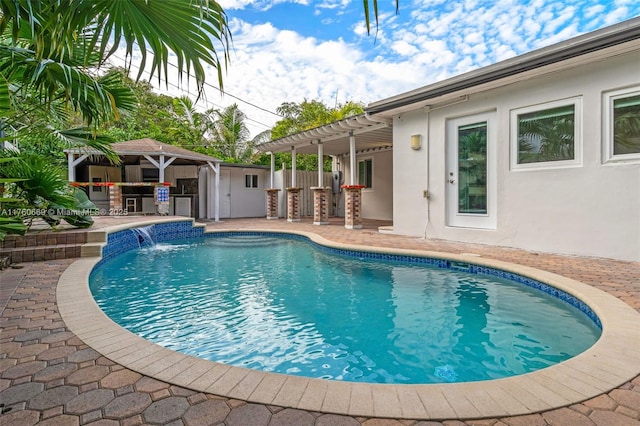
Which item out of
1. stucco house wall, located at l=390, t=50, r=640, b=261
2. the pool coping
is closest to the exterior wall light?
stucco house wall, located at l=390, t=50, r=640, b=261

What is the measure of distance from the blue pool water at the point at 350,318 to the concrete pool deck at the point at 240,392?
0.65 meters

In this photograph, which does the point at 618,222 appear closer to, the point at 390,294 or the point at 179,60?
the point at 390,294

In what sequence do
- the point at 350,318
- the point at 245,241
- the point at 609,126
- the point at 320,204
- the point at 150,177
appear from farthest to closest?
the point at 150,177, the point at 320,204, the point at 245,241, the point at 609,126, the point at 350,318

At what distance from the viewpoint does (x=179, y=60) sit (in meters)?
2.40

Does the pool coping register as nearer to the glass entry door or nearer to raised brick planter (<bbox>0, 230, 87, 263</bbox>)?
raised brick planter (<bbox>0, 230, 87, 263</bbox>)

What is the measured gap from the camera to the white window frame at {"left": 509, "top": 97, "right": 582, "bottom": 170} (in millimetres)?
5824

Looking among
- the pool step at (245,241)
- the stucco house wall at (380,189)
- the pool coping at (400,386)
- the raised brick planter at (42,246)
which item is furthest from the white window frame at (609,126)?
the raised brick planter at (42,246)

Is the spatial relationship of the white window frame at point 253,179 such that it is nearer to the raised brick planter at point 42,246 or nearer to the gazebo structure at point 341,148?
the gazebo structure at point 341,148

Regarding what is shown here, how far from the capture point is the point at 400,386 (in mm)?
1889

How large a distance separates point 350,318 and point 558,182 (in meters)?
4.76

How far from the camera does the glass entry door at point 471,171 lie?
7.20m

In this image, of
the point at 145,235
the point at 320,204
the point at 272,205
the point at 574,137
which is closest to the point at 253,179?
the point at 272,205

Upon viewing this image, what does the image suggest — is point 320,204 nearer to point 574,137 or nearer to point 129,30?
point 574,137

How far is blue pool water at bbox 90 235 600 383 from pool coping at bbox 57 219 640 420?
572 millimetres
